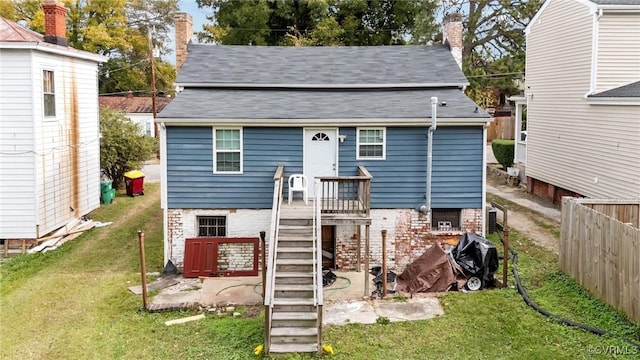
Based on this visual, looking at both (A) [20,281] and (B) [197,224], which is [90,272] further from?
(B) [197,224]

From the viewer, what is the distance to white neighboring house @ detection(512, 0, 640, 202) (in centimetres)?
1545

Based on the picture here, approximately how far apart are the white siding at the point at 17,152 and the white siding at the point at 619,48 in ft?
54.7

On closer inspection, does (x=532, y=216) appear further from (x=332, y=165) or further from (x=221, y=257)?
(x=221, y=257)

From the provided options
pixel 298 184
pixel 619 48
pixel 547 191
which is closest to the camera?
pixel 298 184

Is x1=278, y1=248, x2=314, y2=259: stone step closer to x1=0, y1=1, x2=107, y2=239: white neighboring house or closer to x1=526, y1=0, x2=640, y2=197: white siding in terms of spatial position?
x1=0, y1=1, x2=107, y2=239: white neighboring house

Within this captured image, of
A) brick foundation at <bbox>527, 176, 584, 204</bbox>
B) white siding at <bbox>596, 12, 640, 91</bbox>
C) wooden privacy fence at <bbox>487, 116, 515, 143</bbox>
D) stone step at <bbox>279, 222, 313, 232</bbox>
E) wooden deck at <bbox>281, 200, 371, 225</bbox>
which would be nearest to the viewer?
stone step at <bbox>279, 222, 313, 232</bbox>

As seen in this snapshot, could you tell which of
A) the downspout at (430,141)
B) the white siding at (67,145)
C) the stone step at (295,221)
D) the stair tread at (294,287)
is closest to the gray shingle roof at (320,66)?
the downspout at (430,141)

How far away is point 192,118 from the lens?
13391 millimetres

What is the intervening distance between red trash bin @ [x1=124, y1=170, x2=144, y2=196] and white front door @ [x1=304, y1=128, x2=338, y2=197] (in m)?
11.3

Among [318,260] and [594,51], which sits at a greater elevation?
[594,51]

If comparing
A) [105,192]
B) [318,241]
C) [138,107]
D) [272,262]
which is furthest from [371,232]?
[138,107]

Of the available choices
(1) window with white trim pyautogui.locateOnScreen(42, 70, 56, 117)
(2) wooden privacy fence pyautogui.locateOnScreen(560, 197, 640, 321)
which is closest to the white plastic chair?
(2) wooden privacy fence pyautogui.locateOnScreen(560, 197, 640, 321)

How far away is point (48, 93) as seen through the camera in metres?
15.7

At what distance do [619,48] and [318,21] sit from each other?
64.9 ft
